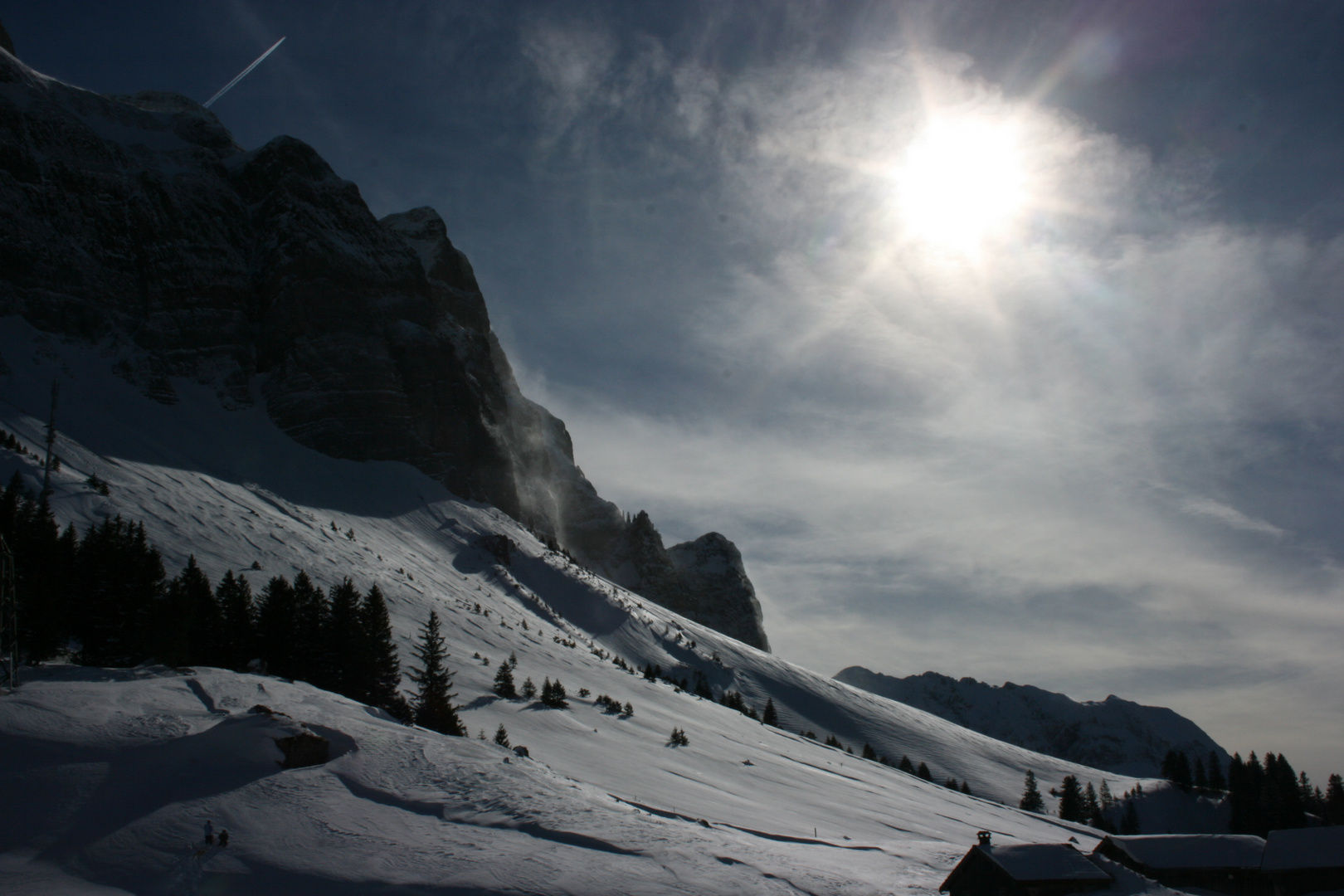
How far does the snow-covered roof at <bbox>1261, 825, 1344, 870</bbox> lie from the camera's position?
1189 inches

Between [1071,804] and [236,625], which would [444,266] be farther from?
[1071,804]

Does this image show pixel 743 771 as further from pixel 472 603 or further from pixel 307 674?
pixel 472 603

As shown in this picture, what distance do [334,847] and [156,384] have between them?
97166mm

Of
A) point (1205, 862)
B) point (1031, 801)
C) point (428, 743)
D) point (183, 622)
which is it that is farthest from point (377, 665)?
point (1031, 801)

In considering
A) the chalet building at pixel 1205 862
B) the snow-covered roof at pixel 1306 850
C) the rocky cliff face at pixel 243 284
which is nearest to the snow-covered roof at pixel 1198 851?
the chalet building at pixel 1205 862

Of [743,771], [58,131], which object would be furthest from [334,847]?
[58,131]

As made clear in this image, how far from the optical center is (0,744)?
1920 cm

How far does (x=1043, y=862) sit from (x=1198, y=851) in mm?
12606

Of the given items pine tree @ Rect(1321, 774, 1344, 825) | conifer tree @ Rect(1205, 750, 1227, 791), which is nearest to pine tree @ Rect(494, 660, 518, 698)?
pine tree @ Rect(1321, 774, 1344, 825)

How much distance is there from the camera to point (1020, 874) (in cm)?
2445

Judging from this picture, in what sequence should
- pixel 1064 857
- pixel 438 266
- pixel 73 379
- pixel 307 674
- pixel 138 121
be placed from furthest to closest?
pixel 438 266, pixel 138 121, pixel 73 379, pixel 307 674, pixel 1064 857

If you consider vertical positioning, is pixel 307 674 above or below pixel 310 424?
below

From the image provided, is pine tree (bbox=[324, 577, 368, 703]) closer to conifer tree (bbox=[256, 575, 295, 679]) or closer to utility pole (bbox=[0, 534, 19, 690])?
conifer tree (bbox=[256, 575, 295, 679])

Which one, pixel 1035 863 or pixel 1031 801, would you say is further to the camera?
pixel 1031 801
